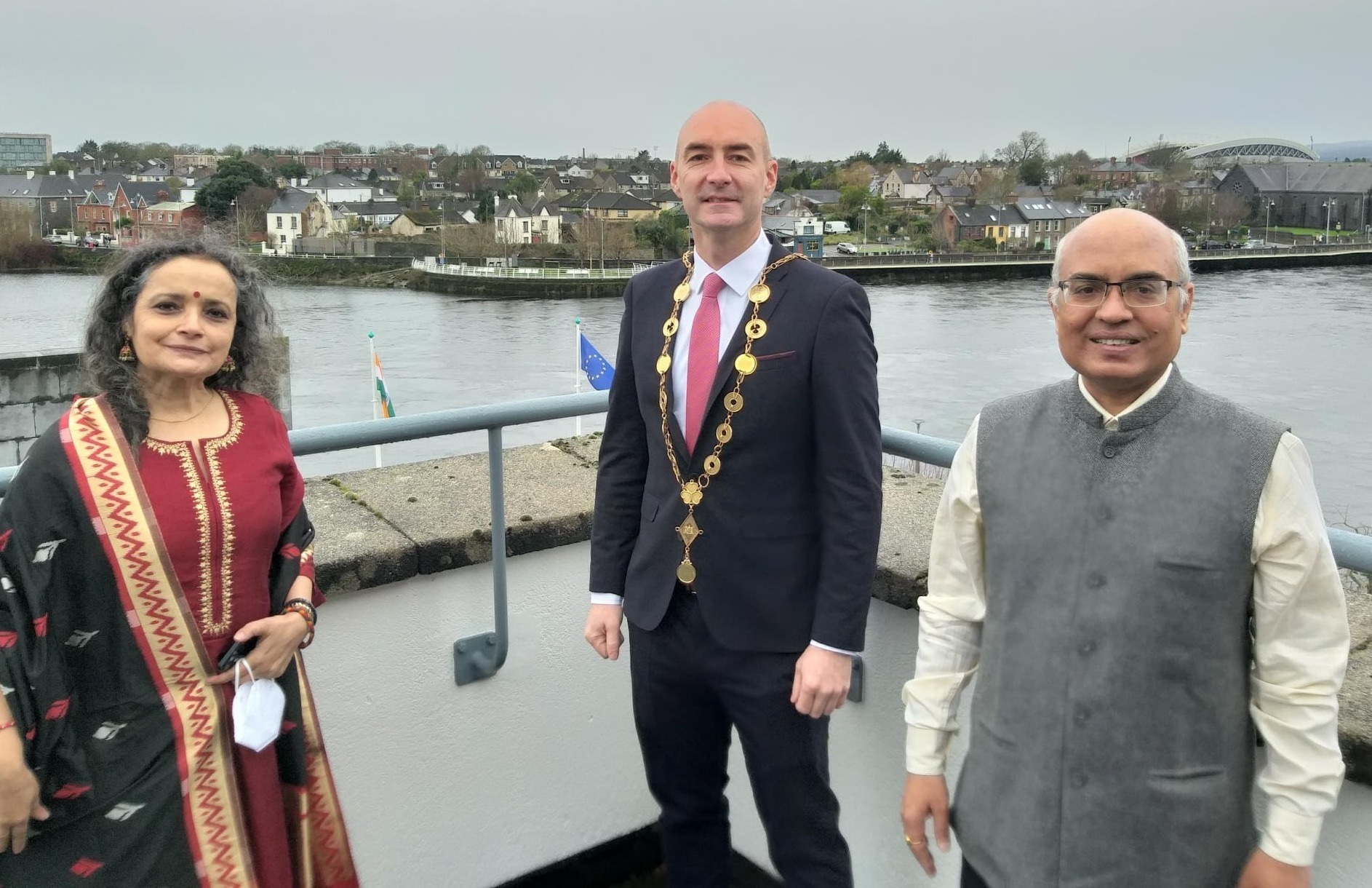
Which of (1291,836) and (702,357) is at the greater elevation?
(702,357)

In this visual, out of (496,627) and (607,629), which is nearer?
(607,629)

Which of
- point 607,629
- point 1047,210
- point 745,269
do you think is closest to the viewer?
point 745,269

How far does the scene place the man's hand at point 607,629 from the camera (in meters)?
1.92

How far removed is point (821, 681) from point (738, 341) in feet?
1.75

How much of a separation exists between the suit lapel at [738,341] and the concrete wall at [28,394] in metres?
7.34

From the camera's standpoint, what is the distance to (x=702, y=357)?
5.92 ft

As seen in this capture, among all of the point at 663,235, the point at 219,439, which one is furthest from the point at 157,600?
the point at 663,235

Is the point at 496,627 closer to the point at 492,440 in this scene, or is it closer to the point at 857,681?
the point at 492,440

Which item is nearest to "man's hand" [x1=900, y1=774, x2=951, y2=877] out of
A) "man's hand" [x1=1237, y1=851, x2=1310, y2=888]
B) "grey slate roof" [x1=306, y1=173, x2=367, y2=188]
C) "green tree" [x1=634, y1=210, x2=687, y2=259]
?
"man's hand" [x1=1237, y1=851, x2=1310, y2=888]

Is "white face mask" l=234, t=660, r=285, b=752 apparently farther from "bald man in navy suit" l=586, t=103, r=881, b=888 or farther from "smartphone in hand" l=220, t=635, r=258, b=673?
"bald man in navy suit" l=586, t=103, r=881, b=888

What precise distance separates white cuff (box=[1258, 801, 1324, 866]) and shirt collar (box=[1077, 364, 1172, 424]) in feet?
1.46

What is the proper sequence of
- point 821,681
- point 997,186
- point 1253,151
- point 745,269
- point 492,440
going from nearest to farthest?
point 821,681 < point 745,269 < point 492,440 < point 997,186 < point 1253,151

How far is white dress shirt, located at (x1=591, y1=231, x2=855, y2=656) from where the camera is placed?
180 centimetres

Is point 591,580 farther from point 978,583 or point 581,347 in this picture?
point 581,347
